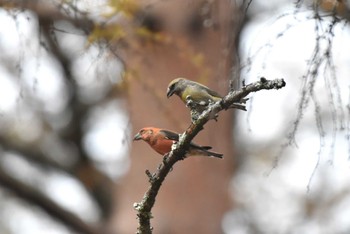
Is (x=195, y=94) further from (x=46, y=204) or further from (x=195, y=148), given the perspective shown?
(x=46, y=204)

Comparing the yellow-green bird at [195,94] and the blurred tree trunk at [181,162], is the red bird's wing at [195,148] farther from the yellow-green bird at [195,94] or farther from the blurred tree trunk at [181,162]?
the blurred tree trunk at [181,162]

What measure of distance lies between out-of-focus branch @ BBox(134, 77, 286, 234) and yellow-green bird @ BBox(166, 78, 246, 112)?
0.41ft

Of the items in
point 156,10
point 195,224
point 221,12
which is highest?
point 156,10

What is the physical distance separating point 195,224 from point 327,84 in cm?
338

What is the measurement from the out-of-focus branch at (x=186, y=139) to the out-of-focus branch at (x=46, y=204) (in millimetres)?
3449

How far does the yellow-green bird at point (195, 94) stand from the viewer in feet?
9.10

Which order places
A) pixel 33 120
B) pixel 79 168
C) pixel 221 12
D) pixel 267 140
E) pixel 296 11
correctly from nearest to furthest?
pixel 296 11, pixel 221 12, pixel 79 168, pixel 33 120, pixel 267 140

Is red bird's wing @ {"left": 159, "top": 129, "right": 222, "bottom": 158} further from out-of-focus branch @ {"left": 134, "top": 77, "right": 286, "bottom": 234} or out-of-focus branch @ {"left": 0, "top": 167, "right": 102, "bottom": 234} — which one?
out-of-focus branch @ {"left": 0, "top": 167, "right": 102, "bottom": 234}

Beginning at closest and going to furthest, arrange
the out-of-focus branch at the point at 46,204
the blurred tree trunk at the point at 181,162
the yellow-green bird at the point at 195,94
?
1. the yellow-green bird at the point at 195,94
2. the blurred tree trunk at the point at 181,162
3. the out-of-focus branch at the point at 46,204

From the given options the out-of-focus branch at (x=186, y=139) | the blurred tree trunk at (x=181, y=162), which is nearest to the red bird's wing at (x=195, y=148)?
the out-of-focus branch at (x=186, y=139)

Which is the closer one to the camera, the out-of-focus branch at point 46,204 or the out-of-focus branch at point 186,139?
the out-of-focus branch at point 186,139

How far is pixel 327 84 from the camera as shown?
9.49 ft

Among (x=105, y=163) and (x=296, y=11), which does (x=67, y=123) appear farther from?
(x=296, y=11)

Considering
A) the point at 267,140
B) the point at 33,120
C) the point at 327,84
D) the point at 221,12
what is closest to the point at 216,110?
the point at 327,84
